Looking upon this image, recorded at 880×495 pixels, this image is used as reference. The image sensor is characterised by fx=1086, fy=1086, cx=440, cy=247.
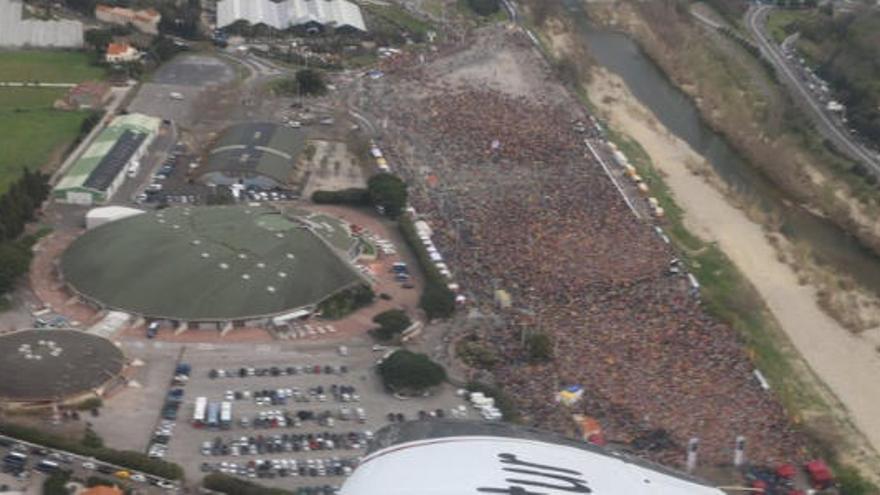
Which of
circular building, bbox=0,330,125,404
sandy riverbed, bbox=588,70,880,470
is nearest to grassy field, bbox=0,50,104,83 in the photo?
sandy riverbed, bbox=588,70,880,470

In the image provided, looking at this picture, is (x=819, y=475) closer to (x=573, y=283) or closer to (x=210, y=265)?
(x=573, y=283)

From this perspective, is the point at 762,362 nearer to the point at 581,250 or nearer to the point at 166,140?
the point at 581,250

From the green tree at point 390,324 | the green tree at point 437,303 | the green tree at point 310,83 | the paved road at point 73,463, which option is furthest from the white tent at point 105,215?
the green tree at point 310,83

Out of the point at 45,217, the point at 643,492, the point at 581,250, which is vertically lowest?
the point at 45,217

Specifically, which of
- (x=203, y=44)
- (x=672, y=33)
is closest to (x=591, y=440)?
(x=203, y=44)

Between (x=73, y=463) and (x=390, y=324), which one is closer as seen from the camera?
(x=73, y=463)

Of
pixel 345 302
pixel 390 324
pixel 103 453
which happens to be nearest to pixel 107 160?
pixel 345 302

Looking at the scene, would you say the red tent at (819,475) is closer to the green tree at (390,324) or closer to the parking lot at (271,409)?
the parking lot at (271,409)

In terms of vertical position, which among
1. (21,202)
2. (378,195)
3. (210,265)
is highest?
(378,195)
